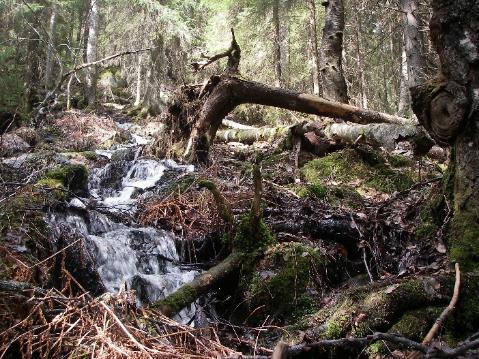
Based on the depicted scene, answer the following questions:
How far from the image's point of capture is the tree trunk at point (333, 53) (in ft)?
32.8

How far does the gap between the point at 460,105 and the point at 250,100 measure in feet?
19.6

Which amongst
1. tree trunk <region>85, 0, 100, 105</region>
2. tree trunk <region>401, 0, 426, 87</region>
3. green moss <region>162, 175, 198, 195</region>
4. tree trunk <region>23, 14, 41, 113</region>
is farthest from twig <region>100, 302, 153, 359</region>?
tree trunk <region>23, 14, 41, 113</region>

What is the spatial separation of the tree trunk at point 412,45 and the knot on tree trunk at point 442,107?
7.42 m

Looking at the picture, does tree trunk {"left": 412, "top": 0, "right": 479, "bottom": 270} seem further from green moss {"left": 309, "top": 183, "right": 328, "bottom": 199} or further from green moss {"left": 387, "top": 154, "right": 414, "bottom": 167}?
green moss {"left": 387, "top": 154, "right": 414, "bottom": 167}

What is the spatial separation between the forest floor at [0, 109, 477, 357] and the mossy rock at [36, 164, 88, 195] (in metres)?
0.11

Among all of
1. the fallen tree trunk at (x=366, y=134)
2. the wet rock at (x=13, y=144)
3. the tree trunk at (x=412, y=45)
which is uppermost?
the tree trunk at (x=412, y=45)

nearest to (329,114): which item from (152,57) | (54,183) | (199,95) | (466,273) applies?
(199,95)

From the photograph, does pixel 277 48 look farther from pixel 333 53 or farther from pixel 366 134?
pixel 366 134

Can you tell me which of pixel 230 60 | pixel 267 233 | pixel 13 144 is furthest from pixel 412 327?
pixel 13 144

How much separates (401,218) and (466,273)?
5.59 feet

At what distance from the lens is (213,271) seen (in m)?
3.71

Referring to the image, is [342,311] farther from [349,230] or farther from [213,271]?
[349,230]

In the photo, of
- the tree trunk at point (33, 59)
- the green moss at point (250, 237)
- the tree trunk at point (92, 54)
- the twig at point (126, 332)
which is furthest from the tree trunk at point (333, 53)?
the tree trunk at point (33, 59)

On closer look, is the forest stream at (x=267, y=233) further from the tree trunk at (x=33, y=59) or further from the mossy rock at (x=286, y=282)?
the tree trunk at (x=33, y=59)
